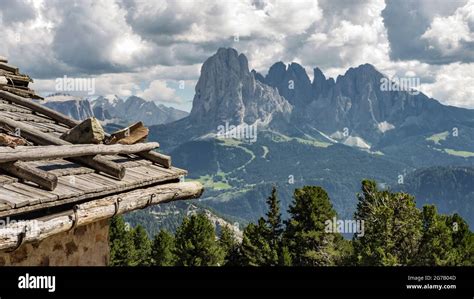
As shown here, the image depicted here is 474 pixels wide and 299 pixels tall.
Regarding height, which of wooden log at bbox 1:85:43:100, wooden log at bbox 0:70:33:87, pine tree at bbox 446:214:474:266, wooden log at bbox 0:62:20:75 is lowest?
pine tree at bbox 446:214:474:266

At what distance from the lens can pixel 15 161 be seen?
5.79 metres

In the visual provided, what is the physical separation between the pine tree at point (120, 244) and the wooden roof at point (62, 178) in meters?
57.1

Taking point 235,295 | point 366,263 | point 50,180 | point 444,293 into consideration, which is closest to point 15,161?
point 50,180

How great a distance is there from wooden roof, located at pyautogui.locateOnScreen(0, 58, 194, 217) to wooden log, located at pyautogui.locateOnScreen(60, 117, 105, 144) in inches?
13.4

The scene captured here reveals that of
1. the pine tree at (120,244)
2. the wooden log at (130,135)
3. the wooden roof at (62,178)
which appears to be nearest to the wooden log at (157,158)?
the wooden roof at (62,178)

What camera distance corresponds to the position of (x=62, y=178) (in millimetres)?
6348

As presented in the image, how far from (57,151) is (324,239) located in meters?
46.8

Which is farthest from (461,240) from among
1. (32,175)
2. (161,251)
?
(32,175)

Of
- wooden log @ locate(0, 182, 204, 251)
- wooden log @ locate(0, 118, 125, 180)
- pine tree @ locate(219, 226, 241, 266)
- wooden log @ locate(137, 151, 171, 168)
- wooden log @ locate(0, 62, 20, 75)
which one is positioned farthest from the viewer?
pine tree @ locate(219, 226, 241, 266)

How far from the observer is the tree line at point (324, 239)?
4038 cm

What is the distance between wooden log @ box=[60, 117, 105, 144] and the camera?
7.20 metres

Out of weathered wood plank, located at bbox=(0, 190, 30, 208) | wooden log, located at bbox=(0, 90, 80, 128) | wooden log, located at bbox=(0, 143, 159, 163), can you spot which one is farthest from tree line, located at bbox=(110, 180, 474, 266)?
weathered wood plank, located at bbox=(0, 190, 30, 208)

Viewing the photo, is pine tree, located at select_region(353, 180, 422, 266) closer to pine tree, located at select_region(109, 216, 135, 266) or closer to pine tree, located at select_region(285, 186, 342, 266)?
pine tree, located at select_region(285, 186, 342, 266)

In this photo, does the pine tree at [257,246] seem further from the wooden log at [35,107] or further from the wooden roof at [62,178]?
the wooden roof at [62,178]
